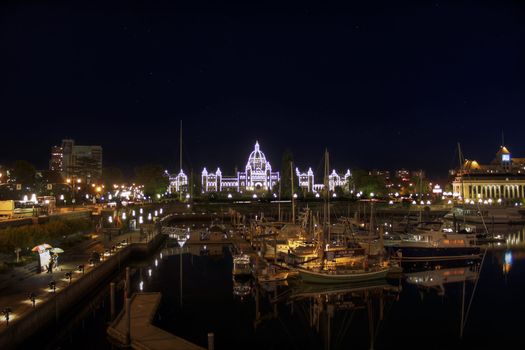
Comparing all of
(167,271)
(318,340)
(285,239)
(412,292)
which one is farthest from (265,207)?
(318,340)

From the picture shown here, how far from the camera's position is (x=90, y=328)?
23.3 m

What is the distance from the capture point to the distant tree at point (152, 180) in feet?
367

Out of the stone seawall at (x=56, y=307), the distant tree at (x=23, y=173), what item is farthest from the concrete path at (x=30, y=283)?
the distant tree at (x=23, y=173)

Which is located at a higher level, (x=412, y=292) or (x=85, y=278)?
(x=85, y=278)

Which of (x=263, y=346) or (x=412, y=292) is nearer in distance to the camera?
(x=263, y=346)

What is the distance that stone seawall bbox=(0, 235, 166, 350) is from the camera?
17.7 metres

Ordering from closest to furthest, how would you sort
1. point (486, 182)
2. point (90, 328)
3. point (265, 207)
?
point (90, 328), point (265, 207), point (486, 182)

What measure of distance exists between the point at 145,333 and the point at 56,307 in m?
5.27

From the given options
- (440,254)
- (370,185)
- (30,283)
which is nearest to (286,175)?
(370,185)

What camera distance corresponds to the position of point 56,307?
73.2 feet

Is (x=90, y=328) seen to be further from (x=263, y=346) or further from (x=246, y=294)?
(x=246, y=294)

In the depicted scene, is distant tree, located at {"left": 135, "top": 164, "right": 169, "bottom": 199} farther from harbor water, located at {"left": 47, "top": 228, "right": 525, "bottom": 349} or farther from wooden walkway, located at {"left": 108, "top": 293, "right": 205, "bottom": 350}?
wooden walkway, located at {"left": 108, "top": 293, "right": 205, "bottom": 350}

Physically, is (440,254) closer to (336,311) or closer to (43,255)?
(336,311)

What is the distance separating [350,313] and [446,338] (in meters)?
5.62
